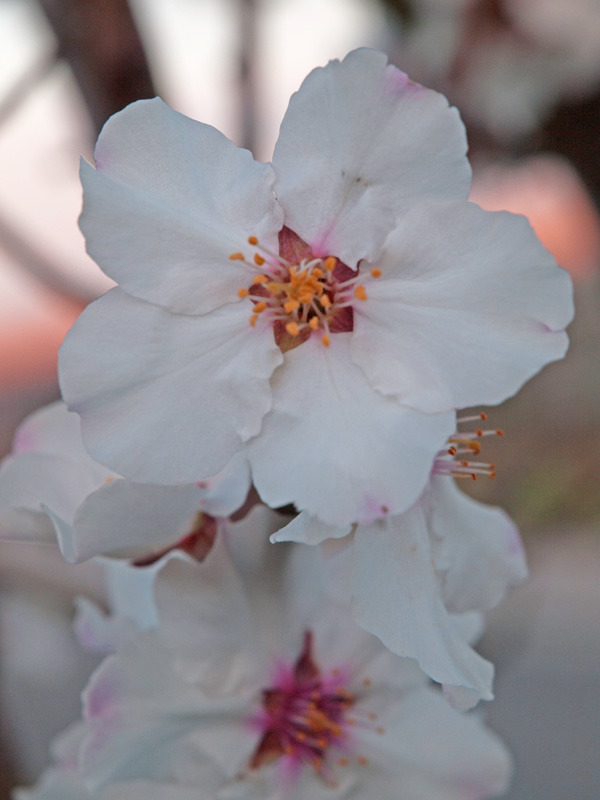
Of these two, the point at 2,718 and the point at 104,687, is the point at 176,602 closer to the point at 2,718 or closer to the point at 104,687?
the point at 104,687

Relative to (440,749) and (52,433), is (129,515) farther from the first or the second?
(440,749)

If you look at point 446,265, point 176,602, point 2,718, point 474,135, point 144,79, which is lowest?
point 2,718

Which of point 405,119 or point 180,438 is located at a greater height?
point 405,119

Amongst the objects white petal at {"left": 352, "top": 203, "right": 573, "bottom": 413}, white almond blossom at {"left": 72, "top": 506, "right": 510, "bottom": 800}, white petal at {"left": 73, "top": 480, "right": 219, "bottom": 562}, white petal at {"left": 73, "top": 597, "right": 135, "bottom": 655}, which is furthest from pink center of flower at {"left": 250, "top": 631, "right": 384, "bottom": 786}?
white petal at {"left": 352, "top": 203, "right": 573, "bottom": 413}

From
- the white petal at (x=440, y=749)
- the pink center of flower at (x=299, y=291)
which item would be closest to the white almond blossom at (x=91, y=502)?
the pink center of flower at (x=299, y=291)

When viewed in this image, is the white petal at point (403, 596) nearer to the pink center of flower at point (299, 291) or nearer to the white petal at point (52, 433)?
the pink center of flower at point (299, 291)

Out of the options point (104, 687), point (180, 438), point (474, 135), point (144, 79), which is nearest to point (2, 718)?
point (104, 687)

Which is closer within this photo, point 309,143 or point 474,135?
point 309,143
